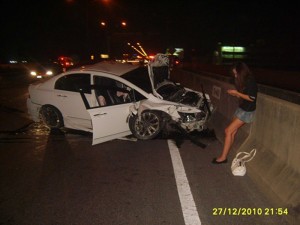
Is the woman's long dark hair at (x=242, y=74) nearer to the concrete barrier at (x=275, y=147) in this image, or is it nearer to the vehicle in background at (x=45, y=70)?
the concrete barrier at (x=275, y=147)

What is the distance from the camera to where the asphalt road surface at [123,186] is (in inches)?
161

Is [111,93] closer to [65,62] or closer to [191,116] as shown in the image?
[191,116]

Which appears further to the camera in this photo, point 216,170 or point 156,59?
point 156,59

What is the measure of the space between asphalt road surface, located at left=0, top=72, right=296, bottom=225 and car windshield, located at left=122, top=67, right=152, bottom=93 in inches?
53.5

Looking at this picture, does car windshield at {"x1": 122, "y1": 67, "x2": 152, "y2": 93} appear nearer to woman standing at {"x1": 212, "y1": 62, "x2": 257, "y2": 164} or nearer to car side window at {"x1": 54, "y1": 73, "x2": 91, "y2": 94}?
car side window at {"x1": 54, "y1": 73, "x2": 91, "y2": 94}

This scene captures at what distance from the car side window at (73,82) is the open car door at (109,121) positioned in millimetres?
1323

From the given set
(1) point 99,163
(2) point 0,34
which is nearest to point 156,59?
(1) point 99,163

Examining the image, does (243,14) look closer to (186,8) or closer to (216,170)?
(186,8)

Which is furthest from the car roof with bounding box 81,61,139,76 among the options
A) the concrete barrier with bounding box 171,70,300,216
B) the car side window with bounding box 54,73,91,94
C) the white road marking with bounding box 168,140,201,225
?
the concrete barrier with bounding box 171,70,300,216

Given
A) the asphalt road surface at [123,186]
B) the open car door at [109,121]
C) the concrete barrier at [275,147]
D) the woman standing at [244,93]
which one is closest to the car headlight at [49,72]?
the asphalt road surface at [123,186]

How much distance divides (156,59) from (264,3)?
161 ft

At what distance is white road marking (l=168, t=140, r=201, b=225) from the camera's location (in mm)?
4039

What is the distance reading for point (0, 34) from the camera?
4247 cm

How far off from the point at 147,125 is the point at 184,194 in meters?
2.90
